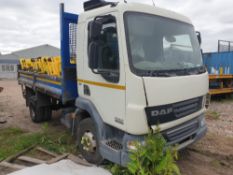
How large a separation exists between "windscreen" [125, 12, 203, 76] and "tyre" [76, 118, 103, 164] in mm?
1402

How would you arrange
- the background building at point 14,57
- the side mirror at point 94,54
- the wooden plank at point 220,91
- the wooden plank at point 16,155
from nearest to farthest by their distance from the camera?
the side mirror at point 94,54 < the wooden plank at point 16,155 < the wooden plank at point 220,91 < the background building at point 14,57

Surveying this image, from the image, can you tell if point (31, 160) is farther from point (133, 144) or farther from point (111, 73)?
point (111, 73)

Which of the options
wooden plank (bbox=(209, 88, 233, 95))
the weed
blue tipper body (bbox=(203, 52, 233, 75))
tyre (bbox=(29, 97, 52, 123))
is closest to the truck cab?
the weed

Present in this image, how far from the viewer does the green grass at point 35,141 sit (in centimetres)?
493

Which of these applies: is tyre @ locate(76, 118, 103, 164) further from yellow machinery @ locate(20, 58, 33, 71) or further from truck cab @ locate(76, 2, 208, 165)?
yellow machinery @ locate(20, 58, 33, 71)

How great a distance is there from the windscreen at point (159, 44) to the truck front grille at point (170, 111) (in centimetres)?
49

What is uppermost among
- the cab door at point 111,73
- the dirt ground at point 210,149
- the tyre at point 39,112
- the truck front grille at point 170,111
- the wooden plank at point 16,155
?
the cab door at point 111,73

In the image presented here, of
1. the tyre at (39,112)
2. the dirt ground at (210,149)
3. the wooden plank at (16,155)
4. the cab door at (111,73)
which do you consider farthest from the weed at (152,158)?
the tyre at (39,112)

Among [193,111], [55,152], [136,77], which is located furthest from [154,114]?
[55,152]

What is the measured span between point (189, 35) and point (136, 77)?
164 centimetres

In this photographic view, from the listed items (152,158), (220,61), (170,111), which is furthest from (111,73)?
(220,61)

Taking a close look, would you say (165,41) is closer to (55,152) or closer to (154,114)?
(154,114)

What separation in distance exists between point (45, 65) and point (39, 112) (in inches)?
65.5

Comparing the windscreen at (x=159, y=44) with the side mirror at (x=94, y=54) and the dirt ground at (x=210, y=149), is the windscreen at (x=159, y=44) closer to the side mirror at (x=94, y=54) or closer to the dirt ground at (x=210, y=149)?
the side mirror at (x=94, y=54)
